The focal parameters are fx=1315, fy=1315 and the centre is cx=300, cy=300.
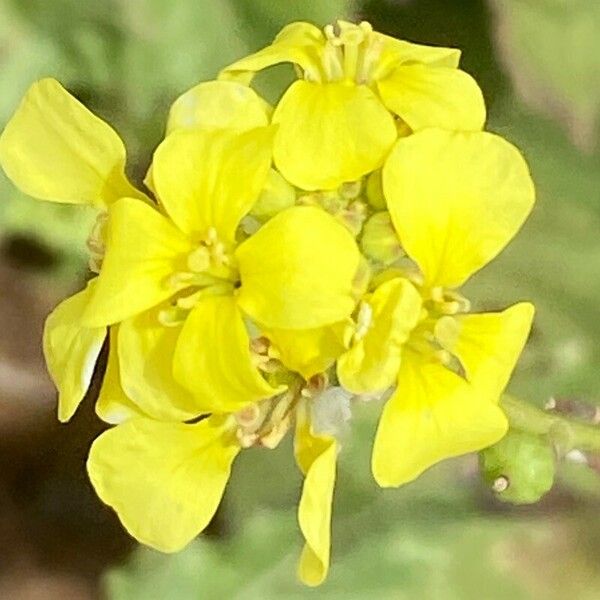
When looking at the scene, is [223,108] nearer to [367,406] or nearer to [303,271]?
[303,271]

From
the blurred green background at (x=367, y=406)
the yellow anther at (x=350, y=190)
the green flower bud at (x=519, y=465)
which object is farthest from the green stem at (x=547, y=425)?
the blurred green background at (x=367, y=406)

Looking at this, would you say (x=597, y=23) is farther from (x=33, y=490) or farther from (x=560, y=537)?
(x=33, y=490)

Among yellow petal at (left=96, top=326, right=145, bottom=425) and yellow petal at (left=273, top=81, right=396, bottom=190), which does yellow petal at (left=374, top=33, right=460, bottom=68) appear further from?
yellow petal at (left=96, top=326, right=145, bottom=425)

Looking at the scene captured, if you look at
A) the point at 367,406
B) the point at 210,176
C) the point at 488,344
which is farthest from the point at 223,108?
the point at 367,406

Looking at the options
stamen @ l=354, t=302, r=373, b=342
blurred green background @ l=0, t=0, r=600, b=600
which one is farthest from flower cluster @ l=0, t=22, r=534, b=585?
blurred green background @ l=0, t=0, r=600, b=600

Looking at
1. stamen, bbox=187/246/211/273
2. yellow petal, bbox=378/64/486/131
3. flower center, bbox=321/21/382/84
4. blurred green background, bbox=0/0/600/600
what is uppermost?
flower center, bbox=321/21/382/84

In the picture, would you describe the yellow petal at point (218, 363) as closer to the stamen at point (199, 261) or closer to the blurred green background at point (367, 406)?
the stamen at point (199, 261)
